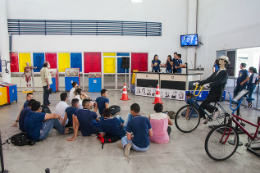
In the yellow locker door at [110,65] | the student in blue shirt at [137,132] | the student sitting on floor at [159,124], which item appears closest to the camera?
the student in blue shirt at [137,132]

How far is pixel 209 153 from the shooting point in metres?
3.23

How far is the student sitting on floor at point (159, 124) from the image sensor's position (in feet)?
12.1

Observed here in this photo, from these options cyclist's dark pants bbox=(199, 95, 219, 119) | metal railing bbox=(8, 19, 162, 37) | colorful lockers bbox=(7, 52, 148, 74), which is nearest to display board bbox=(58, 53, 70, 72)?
colorful lockers bbox=(7, 52, 148, 74)

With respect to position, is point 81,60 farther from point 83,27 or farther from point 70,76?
point 83,27

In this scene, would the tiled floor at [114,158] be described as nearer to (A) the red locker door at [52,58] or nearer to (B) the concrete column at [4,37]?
(A) the red locker door at [52,58]

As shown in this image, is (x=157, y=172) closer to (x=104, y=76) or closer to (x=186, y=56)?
(x=104, y=76)

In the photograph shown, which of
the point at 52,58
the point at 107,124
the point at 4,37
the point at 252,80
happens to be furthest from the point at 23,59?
the point at 252,80

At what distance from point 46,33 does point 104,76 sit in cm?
429

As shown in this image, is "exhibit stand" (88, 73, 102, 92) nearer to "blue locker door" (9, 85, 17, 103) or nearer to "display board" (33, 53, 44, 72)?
"display board" (33, 53, 44, 72)

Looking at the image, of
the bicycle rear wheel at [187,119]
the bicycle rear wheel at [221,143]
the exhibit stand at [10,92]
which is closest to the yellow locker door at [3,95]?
the exhibit stand at [10,92]

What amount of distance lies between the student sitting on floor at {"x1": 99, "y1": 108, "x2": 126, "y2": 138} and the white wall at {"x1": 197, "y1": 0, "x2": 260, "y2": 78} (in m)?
6.72

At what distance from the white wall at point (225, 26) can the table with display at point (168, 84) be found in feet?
6.99

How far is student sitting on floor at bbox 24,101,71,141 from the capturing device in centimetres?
374

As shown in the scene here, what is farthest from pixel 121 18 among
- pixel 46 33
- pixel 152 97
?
pixel 152 97
